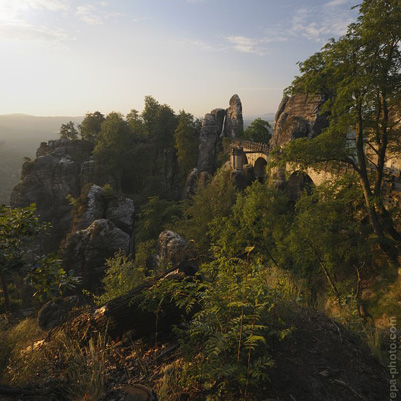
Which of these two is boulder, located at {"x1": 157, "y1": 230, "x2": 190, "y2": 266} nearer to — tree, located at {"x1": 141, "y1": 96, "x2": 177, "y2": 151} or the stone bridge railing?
the stone bridge railing

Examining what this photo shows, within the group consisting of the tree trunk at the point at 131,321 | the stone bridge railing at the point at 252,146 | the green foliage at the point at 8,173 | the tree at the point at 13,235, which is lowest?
the green foliage at the point at 8,173

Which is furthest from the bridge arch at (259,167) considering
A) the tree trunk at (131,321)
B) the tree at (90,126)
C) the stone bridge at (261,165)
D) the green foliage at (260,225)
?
the tree at (90,126)

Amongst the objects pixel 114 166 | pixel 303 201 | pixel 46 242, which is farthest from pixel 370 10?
pixel 114 166

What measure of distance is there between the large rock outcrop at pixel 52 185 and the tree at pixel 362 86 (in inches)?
1330

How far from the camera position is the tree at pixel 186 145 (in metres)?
41.5

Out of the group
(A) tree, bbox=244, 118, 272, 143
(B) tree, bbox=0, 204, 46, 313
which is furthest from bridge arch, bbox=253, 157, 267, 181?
(B) tree, bbox=0, 204, 46, 313

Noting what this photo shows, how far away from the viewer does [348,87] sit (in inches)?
352

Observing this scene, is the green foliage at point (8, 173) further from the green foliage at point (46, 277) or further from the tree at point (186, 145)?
the green foliage at point (46, 277)

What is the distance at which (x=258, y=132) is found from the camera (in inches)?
1795

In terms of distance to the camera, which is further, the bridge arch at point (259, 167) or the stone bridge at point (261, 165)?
the bridge arch at point (259, 167)

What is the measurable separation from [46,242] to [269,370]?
109ft

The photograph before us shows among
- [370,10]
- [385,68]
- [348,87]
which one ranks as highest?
[370,10]

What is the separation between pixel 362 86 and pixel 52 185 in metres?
40.4

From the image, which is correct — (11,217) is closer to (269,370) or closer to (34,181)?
(269,370)
